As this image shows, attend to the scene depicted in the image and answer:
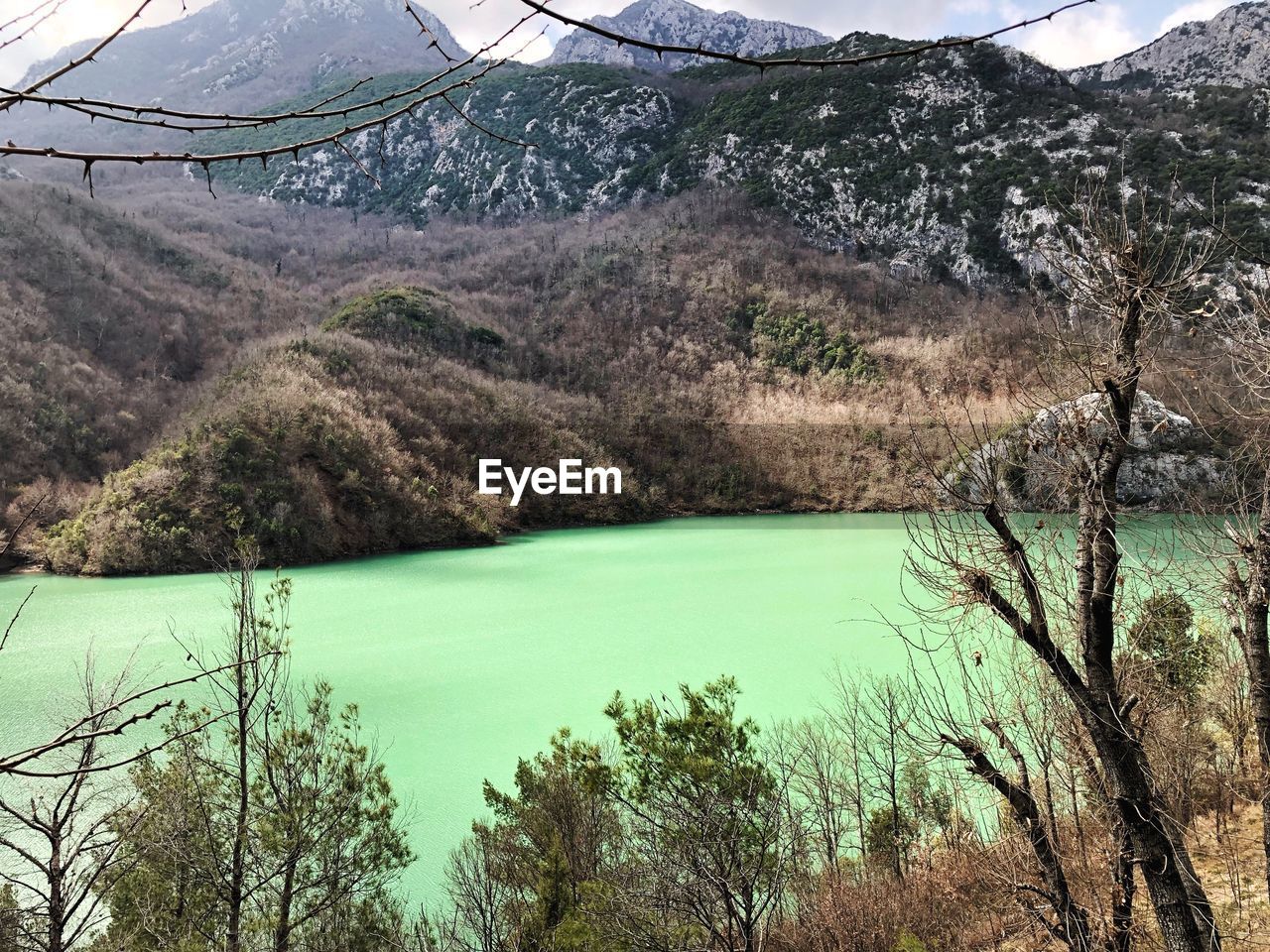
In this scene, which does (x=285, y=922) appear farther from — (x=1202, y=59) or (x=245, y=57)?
(x=245, y=57)

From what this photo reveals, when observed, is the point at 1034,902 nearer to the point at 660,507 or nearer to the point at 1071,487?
the point at 1071,487

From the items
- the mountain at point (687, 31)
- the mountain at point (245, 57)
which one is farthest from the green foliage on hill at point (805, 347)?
the mountain at point (687, 31)

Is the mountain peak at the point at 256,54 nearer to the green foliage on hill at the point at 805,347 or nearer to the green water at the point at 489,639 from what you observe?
the green foliage on hill at the point at 805,347

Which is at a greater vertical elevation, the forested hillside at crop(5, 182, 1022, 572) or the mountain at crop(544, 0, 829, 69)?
the mountain at crop(544, 0, 829, 69)

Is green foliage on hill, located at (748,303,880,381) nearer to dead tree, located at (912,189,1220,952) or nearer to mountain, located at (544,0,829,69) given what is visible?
dead tree, located at (912,189,1220,952)

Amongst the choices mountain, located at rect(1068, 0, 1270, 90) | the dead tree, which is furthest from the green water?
mountain, located at rect(1068, 0, 1270, 90)

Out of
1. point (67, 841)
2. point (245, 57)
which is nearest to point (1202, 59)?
point (67, 841)
